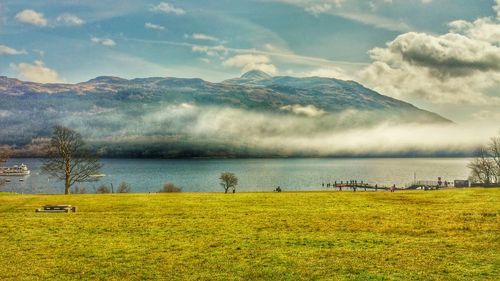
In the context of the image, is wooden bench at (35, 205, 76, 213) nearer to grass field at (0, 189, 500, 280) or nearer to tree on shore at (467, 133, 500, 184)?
grass field at (0, 189, 500, 280)

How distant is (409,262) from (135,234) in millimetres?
19323

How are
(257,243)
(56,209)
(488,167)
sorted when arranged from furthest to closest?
(488,167), (56,209), (257,243)

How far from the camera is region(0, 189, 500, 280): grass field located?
2206 cm

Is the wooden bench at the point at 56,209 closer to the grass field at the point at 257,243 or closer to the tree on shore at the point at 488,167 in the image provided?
the grass field at the point at 257,243

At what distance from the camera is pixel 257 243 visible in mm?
28859

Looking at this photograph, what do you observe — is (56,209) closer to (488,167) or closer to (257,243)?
(257,243)

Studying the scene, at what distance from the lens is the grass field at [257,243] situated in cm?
2206

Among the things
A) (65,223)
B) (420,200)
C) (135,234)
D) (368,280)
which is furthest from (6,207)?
(420,200)

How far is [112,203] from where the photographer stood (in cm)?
5606

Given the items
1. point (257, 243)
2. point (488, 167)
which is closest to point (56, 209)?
point (257, 243)

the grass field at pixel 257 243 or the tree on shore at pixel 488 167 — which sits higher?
the tree on shore at pixel 488 167

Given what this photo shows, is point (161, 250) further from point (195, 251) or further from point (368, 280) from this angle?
point (368, 280)

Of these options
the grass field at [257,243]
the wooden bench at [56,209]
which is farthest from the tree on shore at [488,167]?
the wooden bench at [56,209]

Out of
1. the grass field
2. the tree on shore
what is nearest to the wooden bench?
the grass field
